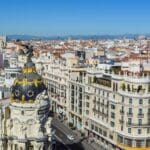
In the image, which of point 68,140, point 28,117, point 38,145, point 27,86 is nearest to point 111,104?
point 68,140

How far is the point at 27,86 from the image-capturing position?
172ft

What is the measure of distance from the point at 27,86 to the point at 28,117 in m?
3.54

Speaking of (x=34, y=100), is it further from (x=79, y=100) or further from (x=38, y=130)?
(x=79, y=100)

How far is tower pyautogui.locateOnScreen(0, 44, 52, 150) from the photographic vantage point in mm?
51062

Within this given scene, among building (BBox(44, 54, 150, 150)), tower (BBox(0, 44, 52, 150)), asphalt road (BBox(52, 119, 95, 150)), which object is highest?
tower (BBox(0, 44, 52, 150))

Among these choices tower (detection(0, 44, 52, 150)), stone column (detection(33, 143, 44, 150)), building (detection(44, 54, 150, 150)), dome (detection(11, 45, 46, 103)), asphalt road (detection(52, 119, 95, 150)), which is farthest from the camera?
asphalt road (detection(52, 119, 95, 150))

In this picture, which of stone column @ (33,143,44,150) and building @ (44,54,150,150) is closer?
stone column @ (33,143,44,150)

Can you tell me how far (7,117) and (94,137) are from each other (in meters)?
Answer: 53.5

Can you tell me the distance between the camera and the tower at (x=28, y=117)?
51.1 meters

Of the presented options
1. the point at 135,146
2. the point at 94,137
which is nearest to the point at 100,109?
the point at 94,137

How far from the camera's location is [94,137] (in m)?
106

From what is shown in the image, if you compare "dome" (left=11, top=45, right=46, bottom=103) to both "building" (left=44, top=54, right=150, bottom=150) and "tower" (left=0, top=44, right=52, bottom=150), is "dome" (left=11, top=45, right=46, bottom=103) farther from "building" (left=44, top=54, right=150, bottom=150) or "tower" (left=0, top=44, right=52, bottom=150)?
"building" (left=44, top=54, right=150, bottom=150)

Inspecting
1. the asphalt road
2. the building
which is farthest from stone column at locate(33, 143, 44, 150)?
the building

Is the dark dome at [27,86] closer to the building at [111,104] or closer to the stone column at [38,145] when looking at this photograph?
the stone column at [38,145]
